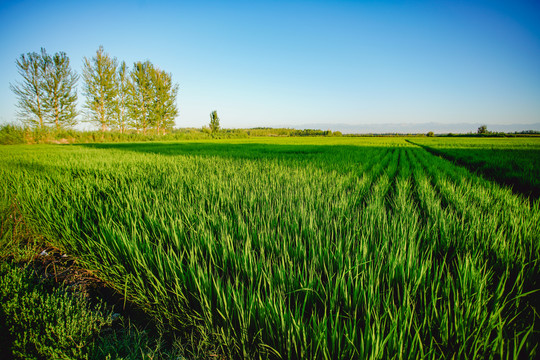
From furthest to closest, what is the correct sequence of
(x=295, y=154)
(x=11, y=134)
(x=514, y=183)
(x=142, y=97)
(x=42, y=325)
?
(x=142, y=97) < (x=11, y=134) < (x=295, y=154) < (x=514, y=183) < (x=42, y=325)

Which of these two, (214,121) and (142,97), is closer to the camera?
(142,97)

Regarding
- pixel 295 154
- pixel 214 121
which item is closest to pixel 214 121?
pixel 214 121

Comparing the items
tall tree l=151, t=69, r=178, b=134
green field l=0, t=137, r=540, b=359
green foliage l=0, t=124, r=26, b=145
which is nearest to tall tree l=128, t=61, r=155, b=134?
tall tree l=151, t=69, r=178, b=134

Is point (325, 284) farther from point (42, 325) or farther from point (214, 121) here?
point (214, 121)

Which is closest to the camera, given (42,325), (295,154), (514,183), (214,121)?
(42,325)

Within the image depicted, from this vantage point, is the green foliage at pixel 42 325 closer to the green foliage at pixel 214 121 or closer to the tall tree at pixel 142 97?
the tall tree at pixel 142 97

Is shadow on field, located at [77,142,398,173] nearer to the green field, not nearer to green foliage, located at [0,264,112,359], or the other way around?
the green field

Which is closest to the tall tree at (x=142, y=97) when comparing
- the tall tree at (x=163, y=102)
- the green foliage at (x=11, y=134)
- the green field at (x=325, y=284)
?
the tall tree at (x=163, y=102)

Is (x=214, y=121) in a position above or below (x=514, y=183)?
above

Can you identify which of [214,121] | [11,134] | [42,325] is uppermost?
[214,121]

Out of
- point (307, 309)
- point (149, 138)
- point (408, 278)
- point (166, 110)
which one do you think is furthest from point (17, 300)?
point (166, 110)

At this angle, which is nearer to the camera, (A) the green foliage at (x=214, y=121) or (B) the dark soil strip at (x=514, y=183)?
(B) the dark soil strip at (x=514, y=183)

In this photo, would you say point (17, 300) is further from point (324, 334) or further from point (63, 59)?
point (63, 59)

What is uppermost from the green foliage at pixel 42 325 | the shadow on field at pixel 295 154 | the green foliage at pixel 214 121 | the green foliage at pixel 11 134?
the green foliage at pixel 214 121
